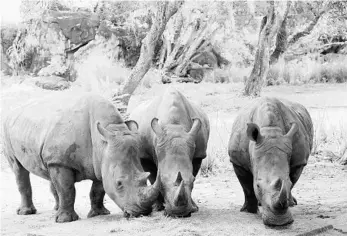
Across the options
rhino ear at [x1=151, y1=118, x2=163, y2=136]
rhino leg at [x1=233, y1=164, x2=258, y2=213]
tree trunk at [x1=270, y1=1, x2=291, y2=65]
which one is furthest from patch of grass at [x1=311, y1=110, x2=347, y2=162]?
tree trunk at [x1=270, y1=1, x2=291, y2=65]

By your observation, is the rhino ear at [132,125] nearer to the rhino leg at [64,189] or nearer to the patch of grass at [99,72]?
the rhino leg at [64,189]

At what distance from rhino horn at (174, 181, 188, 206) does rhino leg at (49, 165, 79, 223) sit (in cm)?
130

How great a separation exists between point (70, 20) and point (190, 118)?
13630mm

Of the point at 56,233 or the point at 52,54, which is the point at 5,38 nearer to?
the point at 52,54

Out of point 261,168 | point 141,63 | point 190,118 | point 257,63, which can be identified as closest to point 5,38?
point 141,63

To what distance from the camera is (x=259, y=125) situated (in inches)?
243

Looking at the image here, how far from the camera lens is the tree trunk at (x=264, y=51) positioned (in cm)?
1656

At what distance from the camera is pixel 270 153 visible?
5781 millimetres

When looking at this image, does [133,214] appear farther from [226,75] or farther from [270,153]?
[226,75]

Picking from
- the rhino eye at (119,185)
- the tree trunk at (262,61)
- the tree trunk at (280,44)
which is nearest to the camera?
the rhino eye at (119,185)

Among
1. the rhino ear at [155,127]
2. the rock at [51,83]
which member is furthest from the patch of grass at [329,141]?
the rock at [51,83]

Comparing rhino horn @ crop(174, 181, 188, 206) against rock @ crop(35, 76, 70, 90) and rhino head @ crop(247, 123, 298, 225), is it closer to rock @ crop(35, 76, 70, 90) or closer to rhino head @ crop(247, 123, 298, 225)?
rhino head @ crop(247, 123, 298, 225)

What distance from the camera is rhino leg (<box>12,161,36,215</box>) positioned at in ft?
24.4

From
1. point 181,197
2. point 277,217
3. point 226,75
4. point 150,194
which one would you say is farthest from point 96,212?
point 226,75
